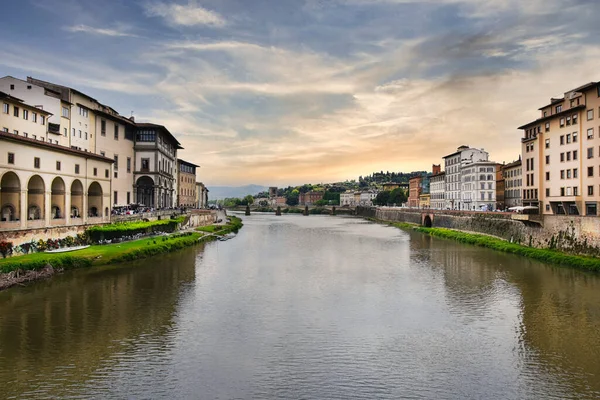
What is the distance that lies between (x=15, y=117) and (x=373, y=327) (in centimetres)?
3566

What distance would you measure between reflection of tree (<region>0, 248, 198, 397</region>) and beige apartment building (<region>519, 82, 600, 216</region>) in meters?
35.7

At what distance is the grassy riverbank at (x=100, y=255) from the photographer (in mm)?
29441

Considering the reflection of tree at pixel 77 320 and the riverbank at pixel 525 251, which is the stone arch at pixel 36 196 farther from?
the riverbank at pixel 525 251

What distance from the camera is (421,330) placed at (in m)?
20.5

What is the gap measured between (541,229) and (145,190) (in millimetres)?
53754

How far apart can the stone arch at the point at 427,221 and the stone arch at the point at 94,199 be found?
6083 cm

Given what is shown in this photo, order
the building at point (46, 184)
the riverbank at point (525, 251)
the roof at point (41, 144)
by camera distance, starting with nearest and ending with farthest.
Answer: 1. the roof at point (41, 144)
2. the building at point (46, 184)
3. the riverbank at point (525, 251)

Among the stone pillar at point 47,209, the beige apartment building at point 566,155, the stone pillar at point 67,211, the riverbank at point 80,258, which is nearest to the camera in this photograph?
the riverbank at point 80,258

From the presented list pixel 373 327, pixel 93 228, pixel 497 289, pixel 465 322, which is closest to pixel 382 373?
pixel 373 327

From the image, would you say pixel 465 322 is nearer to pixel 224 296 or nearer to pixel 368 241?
pixel 224 296

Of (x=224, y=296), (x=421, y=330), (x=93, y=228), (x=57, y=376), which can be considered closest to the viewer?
(x=57, y=376)

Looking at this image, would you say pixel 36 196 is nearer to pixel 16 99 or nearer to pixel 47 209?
pixel 47 209

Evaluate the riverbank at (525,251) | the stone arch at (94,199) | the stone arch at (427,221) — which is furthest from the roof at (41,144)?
the stone arch at (427,221)

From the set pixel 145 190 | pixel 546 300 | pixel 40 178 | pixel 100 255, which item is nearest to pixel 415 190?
pixel 145 190
